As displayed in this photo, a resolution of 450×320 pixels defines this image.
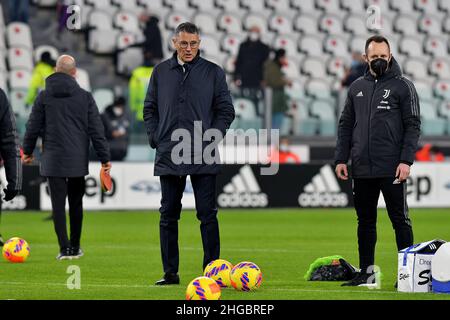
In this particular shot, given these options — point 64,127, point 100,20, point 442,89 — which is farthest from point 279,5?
point 64,127

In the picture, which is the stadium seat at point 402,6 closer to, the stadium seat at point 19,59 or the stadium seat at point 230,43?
the stadium seat at point 230,43

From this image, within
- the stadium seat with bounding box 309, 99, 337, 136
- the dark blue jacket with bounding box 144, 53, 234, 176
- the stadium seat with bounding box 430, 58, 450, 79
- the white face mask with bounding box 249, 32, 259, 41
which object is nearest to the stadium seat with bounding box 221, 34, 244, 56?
the white face mask with bounding box 249, 32, 259, 41

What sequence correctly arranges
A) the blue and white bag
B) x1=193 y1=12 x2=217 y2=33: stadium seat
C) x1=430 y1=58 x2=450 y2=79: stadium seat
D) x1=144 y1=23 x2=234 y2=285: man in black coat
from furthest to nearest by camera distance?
x1=430 y1=58 x2=450 y2=79: stadium seat → x1=193 y1=12 x2=217 y2=33: stadium seat → x1=144 y1=23 x2=234 y2=285: man in black coat → the blue and white bag

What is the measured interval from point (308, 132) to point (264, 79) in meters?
1.76

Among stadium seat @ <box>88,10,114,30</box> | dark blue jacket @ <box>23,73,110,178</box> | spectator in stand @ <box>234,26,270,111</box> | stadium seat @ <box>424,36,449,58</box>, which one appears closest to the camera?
dark blue jacket @ <box>23,73,110,178</box>

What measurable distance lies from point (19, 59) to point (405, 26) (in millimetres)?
11340

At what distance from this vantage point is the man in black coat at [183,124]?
10.7 m

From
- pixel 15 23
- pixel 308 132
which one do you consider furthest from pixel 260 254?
pixel 15 23

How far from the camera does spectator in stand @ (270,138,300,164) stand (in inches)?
949

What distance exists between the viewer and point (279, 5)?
31766 millimetres

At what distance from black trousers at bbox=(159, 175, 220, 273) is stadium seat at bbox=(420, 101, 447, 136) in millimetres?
16304

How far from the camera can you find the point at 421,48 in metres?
32.8

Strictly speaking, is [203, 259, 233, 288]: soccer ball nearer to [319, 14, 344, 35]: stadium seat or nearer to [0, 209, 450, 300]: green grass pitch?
[0, 209, 450, 300]: green grass pitch

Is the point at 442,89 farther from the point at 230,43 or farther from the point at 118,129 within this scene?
the point at 118,129
